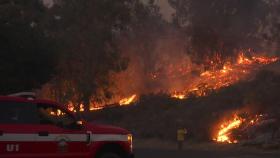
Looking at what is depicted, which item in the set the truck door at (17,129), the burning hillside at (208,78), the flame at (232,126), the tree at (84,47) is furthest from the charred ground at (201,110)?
the truck door at (17,129)

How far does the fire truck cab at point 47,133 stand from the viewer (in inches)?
529

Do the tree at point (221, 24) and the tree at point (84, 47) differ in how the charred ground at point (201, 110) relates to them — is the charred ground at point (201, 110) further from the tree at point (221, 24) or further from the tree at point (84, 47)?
the tree at point (221, 24)

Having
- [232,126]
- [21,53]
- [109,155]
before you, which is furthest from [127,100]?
[109,155]

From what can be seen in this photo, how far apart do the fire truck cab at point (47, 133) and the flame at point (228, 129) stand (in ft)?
74.0

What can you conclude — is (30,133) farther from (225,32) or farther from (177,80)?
(177,80)

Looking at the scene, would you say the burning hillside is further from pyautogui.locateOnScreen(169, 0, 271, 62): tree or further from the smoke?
pyautogui.locateOnScreen(169, 0, 271, 62): tree

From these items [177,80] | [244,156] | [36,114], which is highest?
[177,80]

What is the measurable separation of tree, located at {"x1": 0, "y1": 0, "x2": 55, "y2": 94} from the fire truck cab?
75.9 ft

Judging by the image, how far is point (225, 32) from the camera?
6550 centimetres

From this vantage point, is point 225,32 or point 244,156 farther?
point 225,32

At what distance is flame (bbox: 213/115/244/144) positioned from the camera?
3791 cm

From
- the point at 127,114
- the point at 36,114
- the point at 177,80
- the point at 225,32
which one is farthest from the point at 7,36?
the point at 177,80

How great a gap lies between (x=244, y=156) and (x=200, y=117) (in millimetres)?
16299

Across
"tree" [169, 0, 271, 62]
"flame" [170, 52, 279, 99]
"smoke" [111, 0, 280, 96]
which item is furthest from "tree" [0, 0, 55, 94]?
"tree" [169, 0, 271, 62]
